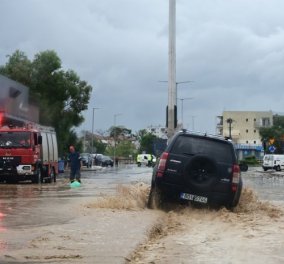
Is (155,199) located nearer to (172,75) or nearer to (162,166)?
(162,166)

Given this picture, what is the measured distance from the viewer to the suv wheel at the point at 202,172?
13711 mm

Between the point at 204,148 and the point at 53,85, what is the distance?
130 feet

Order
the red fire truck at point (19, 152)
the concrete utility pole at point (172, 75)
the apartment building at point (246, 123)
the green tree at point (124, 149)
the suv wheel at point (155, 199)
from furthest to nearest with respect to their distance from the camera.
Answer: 1. the apartment building at point (246, 123)
2. the green tree at point (124, 149)
3. the concrete utility pole at point (172, 75)
4. the red fire truck at point (19, 152)
5. the suv wheel at point (155, 199)

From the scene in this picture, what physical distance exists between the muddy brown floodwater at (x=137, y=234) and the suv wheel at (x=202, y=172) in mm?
586

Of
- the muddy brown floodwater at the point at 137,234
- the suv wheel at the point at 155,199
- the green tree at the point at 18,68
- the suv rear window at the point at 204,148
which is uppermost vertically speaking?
the green tree at the point at 18,68

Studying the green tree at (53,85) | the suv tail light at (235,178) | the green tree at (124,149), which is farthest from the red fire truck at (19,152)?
the green tree at (124,149)

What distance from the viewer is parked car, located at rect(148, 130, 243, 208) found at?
45.0 ft

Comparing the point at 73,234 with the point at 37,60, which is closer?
the point at 73,234

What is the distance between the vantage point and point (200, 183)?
45.1 feet

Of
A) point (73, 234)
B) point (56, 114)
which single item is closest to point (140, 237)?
point (73, 234)

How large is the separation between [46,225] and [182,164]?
3.76 meters

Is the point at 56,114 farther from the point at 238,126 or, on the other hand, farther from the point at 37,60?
the point at 238,126

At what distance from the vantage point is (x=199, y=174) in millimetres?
13766

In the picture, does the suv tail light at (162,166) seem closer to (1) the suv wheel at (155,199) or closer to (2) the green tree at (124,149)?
(1) the suv wheel at (155,199)
